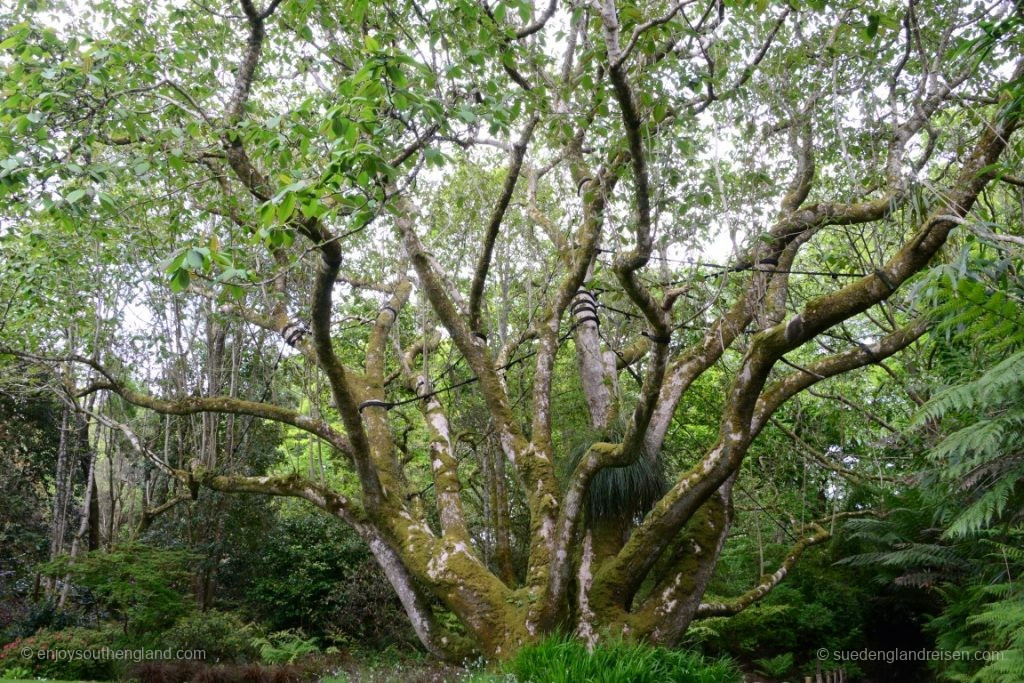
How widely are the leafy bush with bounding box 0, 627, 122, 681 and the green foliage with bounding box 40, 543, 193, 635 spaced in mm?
447

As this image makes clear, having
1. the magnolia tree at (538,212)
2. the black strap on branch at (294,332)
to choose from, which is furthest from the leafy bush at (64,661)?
the black strap on branch at (294,332)

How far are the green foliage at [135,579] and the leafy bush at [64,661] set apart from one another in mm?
447

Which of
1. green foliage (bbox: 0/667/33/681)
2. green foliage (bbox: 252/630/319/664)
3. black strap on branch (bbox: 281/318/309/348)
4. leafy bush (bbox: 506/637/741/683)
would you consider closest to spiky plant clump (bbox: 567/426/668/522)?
leafy bush (bbox: 506/637/741/683)

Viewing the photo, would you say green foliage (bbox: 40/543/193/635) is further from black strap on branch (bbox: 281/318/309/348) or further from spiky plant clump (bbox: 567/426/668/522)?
spiky plant clump (bbox: 567/426/668/522)

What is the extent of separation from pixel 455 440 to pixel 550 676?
10.7 ft

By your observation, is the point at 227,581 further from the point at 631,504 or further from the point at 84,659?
the point at 631,504

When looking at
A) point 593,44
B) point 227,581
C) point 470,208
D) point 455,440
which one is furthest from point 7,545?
point 593,44

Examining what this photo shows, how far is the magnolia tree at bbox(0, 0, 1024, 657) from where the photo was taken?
365 centimetres

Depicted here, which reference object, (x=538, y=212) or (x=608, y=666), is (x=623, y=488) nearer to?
(x=608, y=666)

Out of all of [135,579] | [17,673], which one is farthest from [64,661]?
[135,579]

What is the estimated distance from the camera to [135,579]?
667cm

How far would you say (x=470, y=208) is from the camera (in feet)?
21.8

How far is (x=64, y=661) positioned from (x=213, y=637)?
4.23 feet

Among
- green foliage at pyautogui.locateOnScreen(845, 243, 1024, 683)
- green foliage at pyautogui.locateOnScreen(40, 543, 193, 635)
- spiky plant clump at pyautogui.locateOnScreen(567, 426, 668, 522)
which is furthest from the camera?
green foliage at pyautogui.locateOnScreen(40, 543, 193, 635)
